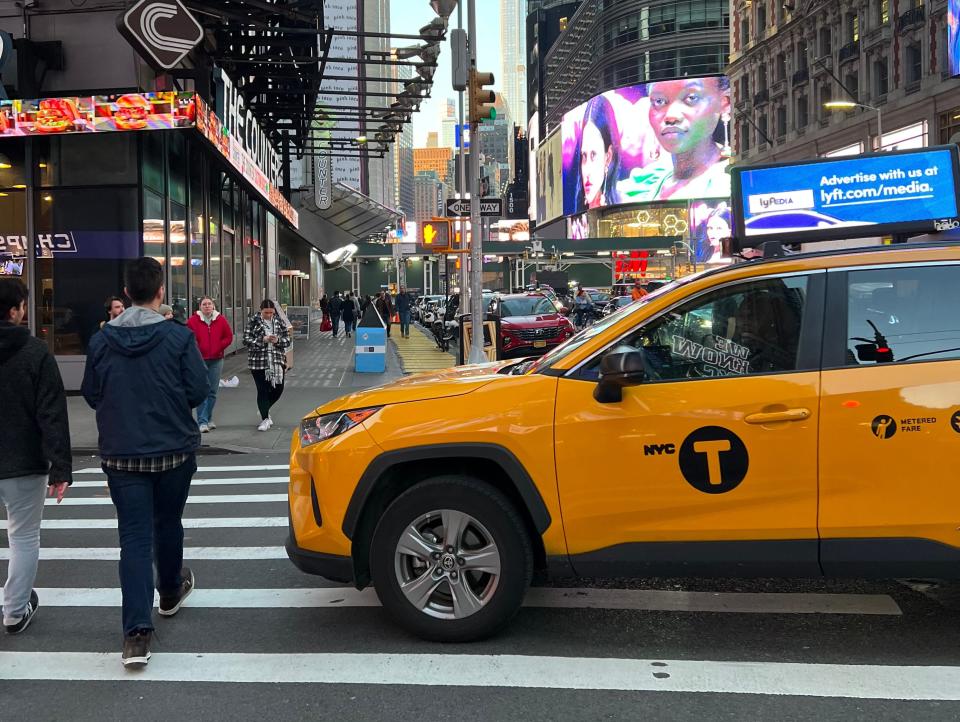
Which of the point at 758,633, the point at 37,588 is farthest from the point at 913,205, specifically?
the point at 37,588

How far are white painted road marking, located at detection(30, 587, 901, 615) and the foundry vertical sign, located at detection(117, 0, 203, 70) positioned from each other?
36.8ft

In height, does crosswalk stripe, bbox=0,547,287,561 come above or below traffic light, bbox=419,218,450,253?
below

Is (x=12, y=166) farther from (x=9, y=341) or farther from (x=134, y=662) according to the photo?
(x=134, y=662)

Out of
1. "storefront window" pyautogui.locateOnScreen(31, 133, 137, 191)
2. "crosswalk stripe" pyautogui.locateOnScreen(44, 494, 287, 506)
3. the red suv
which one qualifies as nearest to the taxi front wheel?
"crosswalk stripe" pyautogui.locateOnScreen(44, 494, 287, 506)

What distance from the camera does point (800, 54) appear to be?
61375 mm

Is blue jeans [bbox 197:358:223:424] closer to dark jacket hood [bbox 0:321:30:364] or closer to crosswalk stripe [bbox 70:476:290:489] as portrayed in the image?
crosswalk stripe [bbox 70:476:290:489]

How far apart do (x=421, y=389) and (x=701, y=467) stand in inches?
56.3

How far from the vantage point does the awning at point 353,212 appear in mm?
41125

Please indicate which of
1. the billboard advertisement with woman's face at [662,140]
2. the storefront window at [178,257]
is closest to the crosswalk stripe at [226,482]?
the storefront window at [178,257]

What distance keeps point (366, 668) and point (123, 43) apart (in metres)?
15.3

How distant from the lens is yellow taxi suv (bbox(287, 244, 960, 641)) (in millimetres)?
4230

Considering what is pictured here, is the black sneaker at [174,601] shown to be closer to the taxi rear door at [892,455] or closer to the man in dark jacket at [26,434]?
the man in dark jacket at [26,434]

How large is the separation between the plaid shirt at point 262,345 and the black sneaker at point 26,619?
7465mm

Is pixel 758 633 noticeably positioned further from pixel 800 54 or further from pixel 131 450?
pixel 800 54
